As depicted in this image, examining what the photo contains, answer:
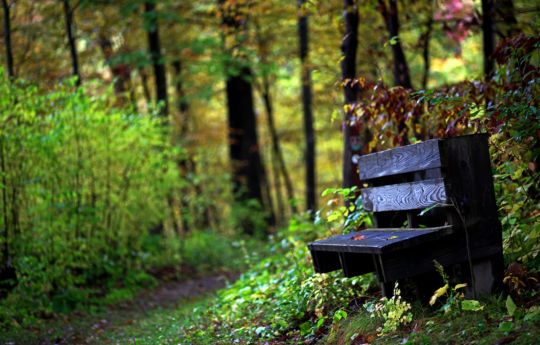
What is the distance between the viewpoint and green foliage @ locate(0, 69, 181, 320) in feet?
20.4

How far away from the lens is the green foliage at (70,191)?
6219 mm

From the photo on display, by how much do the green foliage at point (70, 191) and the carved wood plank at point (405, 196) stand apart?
13.7 ft

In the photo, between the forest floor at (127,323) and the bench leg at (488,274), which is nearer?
the bench leg at (488,274)

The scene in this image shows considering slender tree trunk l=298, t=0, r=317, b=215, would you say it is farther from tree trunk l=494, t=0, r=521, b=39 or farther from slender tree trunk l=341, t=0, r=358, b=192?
slender tree trunk l=341, t=0, r=358, b=192

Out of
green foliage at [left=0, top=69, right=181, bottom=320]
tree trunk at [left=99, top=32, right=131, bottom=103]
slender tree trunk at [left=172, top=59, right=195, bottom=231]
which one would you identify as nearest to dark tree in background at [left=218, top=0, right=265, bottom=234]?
slender tree trunk at [left=172, top=59, right=195, bottom=231]

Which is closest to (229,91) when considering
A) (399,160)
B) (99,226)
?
(99,226)

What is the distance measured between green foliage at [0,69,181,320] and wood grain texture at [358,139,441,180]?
162 inches

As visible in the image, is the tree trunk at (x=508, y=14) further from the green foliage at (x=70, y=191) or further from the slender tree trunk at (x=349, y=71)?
the green foliage at (x=70, y=191)

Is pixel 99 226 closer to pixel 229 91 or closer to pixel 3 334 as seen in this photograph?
pixel 3 334

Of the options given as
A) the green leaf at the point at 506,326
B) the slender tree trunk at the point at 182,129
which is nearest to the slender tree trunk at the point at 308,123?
the slender tree trunk at the point at 182,129

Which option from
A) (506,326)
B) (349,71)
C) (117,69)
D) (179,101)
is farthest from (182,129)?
(506,326)

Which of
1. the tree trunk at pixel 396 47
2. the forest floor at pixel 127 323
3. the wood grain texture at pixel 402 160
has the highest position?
the tree trunk at pixel 396 47

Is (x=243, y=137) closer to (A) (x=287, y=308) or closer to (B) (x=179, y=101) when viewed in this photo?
(B) (x=179, y=101)

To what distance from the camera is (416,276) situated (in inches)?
144
